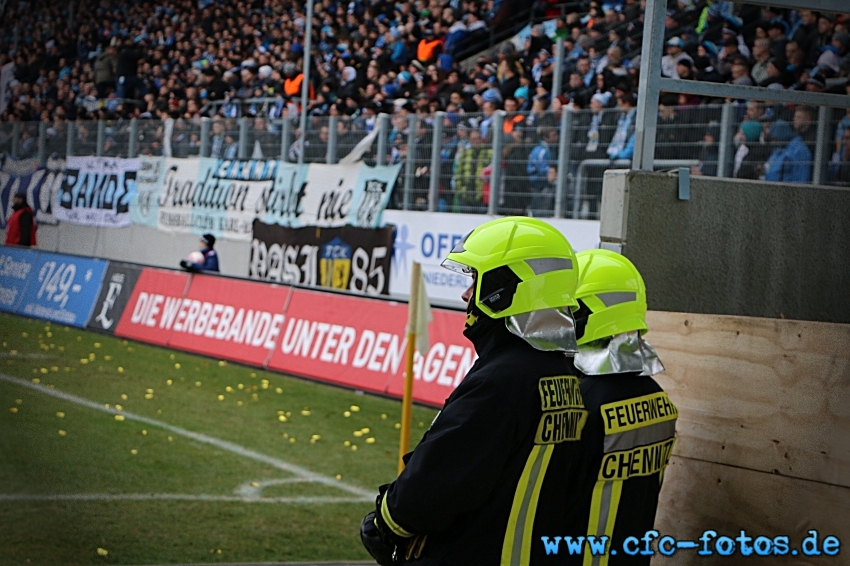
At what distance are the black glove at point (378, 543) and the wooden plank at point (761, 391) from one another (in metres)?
1.38

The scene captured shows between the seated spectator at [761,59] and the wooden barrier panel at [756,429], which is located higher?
the seated spectator at [761,59]

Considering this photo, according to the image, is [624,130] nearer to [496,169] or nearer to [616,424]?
[496,169]

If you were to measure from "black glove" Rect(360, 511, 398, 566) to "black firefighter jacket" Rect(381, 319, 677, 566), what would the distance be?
8 centimetres

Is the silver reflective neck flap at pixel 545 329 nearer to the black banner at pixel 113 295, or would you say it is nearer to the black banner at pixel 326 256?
the black banner at pixel 326 256

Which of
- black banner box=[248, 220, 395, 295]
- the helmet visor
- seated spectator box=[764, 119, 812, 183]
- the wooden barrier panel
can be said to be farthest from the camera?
black banner box=[248, 220, 395, 295]

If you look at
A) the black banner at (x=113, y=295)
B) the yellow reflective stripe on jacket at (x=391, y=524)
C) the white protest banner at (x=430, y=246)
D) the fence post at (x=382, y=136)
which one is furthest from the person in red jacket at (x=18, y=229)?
the fence post at (x=382, y=136)

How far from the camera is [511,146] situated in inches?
615

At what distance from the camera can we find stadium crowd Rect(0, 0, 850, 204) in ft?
37.2

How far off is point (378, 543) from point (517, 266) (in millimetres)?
858

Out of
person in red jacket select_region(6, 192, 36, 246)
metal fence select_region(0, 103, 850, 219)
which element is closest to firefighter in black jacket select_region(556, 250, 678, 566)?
person in red jacket select_region(6, 192, 36, 246)

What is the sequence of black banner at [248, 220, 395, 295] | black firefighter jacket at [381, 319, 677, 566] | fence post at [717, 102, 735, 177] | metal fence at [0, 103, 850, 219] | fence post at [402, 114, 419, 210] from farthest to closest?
black banner at [248, 220, 395, 295]
fence post at [402, 114, 419, 210]
fence post at [717, 102, 735, 177]
metal fence at [0, 103, 850, 219]
black firefighter jacket at [381, 319, 677, 566]

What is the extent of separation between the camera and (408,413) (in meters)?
6.64

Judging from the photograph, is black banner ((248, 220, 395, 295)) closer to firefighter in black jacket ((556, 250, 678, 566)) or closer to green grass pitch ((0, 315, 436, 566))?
green grass pitch ((0, 315, 436, 566))

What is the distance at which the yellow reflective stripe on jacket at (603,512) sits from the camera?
3.19 metres
